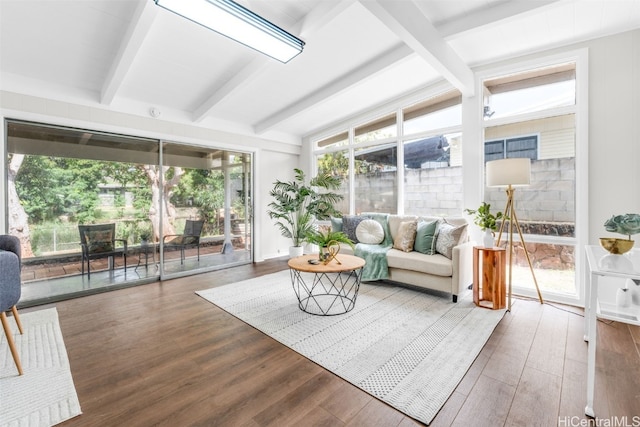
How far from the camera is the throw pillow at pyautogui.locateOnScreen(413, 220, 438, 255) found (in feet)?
12.0

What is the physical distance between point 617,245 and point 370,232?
109 inches

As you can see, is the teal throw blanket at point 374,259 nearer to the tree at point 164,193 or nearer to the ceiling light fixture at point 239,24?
the ceiling light fixture at point 239,24

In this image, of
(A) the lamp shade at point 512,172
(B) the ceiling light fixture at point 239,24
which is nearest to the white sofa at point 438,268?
(A) the lamp shade at point 512,172

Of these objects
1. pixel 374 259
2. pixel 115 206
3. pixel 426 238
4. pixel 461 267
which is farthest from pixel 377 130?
pixel 115 206

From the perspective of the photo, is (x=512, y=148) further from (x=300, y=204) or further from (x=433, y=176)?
(x=300, y=204)

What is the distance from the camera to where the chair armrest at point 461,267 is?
3213 mm

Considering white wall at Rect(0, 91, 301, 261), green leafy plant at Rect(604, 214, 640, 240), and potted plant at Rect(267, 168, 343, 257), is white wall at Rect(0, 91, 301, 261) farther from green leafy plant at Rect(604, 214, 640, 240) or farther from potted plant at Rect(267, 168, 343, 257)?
green leafy plant at Rect(604, 214, 640, 240)

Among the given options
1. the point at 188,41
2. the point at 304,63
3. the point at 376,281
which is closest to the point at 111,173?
the point at 188,41

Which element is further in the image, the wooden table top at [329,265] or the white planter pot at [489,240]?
the white planter pot at [489,240]

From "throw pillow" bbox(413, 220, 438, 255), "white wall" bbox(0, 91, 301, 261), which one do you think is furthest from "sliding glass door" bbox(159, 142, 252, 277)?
"throw pillow" bbox(413, 220, 438, 255)

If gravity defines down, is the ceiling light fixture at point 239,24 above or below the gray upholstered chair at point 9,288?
above

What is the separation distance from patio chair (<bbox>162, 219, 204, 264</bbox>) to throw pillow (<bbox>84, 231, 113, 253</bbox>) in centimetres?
67

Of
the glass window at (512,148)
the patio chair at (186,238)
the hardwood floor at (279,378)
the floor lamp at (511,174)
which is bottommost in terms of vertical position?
the hardwood floor at (279,378)

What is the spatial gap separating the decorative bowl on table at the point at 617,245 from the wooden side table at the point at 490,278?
1247 millimetres
